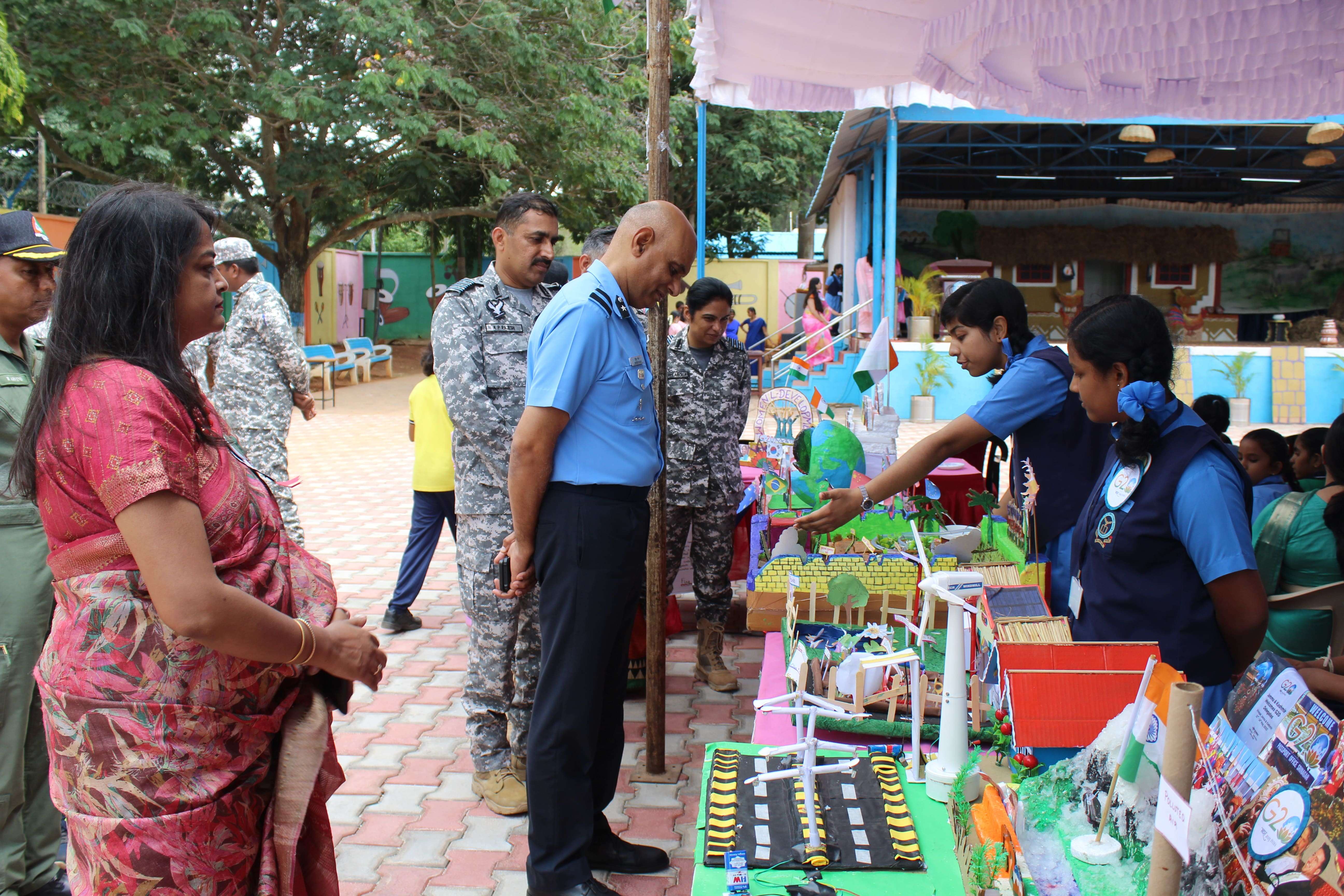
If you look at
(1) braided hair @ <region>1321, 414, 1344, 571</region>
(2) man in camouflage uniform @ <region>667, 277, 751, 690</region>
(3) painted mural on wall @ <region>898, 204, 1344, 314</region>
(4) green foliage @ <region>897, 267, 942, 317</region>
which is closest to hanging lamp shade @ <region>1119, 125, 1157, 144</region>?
(4) green foliage @ <region>897, 267, 942, 317</region>

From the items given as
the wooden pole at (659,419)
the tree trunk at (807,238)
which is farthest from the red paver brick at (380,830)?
the tree trunk at (807,238)

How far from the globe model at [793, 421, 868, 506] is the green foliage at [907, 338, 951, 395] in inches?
400

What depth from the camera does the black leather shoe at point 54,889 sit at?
2.69 meters

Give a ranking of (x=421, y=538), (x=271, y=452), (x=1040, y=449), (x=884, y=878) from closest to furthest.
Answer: (x=884, y=878) → (x=1040, y=449) → (x=271, y=452) → (x=421, y=538)

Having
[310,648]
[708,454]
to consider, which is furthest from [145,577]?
[708,454]

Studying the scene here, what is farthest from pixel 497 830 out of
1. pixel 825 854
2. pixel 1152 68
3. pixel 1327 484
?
pixel 1152 68

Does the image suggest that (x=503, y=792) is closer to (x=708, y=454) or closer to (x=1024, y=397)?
(x=708, y=454)

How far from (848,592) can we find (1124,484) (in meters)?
0.99

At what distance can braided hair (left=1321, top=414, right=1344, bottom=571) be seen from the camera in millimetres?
2988

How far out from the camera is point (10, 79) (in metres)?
8.88

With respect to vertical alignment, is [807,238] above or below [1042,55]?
above

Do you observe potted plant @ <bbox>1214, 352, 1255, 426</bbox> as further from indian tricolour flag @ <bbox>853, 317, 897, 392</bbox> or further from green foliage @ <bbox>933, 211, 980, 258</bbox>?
indian tricolour flag @ <bbox>853, 317, 897, 392</bbox>

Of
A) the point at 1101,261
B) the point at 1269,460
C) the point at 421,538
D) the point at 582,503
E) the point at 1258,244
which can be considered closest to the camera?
the point at 582,503

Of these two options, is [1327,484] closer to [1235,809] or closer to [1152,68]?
[1152,68]
